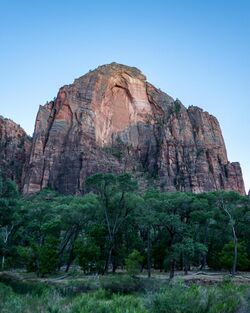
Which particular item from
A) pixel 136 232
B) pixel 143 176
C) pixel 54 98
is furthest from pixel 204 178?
pixel 136 232

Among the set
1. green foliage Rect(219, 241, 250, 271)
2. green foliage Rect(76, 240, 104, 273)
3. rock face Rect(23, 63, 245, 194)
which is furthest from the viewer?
rock face Rect(23, 63, 245, 194)

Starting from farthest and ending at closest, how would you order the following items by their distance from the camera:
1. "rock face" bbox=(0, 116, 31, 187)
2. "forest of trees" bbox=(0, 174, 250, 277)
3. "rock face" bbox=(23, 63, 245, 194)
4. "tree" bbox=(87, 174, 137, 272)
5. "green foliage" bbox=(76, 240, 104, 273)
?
1. "rock face" bbox=(0, 116, 31, 187)
2. "rock face" bbox=(23, 63, 245, 194)
3. "green foliage" bbox=(76, 240, 104, 273)
4. "tree" bbox=(87, 174, 137, 272)
5. "forest of trees" bbox=(0, 174, 250, 277)

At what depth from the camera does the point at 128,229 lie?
4584cm

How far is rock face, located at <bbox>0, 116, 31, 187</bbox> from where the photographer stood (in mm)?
114400

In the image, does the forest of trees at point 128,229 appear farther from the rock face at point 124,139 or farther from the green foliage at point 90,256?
the rock face at point 124,139

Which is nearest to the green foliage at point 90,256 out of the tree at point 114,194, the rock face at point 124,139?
the tree at point 114,194

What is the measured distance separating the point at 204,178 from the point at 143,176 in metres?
18.6

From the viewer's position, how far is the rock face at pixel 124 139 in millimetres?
109812

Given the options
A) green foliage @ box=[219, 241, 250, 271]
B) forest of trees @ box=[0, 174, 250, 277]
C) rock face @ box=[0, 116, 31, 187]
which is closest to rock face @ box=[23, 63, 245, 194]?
rock face @ box=[0, 116, 31, 187]

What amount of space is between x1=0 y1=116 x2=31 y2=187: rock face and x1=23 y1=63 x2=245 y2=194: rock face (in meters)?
7.27

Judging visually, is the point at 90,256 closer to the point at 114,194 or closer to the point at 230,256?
the point at 114,194

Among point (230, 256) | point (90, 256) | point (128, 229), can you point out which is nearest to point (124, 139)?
point (128, 229)

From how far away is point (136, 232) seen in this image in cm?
4631

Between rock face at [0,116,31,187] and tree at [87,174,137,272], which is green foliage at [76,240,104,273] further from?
rock face at [0,116,31,187]
